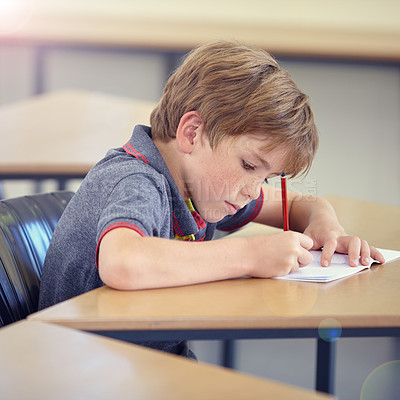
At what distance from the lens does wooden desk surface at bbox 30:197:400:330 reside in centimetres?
64

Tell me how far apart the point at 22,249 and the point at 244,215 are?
528 millimetres

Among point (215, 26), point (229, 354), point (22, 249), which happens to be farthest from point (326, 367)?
point (215, 26)

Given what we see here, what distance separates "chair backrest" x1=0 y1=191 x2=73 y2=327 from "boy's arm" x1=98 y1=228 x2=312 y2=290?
0.75 feet

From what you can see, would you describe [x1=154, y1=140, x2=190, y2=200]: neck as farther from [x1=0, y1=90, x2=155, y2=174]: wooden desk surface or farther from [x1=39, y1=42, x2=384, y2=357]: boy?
[x1=0, y1=90, x2=155, y2=174]: wooden desk surface

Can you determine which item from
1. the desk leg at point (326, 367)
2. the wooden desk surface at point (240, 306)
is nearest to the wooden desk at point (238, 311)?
the wooden desk surface at point (240, 306)

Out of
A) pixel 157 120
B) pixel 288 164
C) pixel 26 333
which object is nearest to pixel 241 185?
pixel 288 164

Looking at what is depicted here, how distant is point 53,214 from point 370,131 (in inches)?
98.1

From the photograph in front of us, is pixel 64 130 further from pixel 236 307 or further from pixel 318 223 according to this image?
pixel 236 307

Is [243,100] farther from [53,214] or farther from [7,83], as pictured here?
[7,83]

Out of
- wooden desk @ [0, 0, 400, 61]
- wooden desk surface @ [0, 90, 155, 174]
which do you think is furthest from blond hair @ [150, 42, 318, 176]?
wooden desk @ [0, 0, 400, 61]

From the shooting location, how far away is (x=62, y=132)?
2.15 meters

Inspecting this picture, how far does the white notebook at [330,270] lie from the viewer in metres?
0.84

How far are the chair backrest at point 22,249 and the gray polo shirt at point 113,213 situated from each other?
→ 0.03m

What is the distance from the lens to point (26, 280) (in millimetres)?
982
